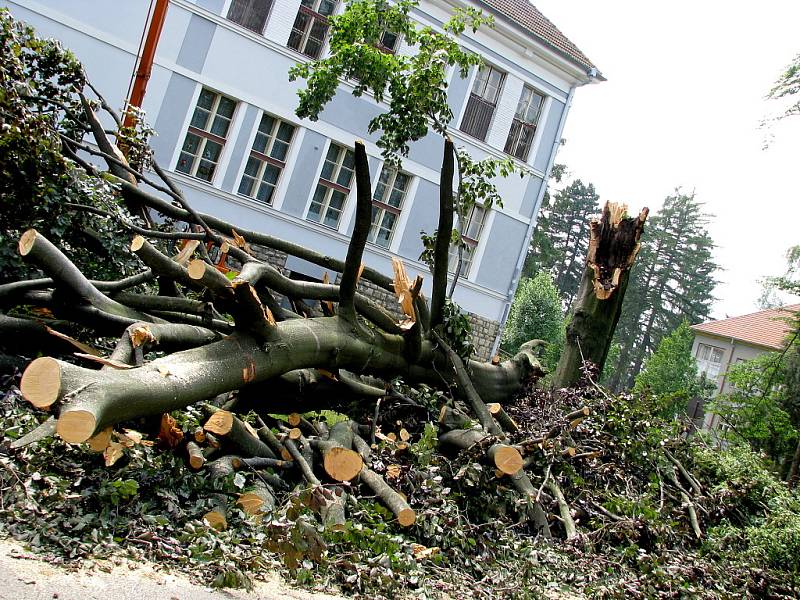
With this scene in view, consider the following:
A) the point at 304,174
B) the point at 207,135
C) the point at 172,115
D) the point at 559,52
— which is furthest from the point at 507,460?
the point at 559,52

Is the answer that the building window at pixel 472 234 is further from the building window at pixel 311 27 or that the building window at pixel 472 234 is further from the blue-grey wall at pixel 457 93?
the building window at pixel 311 27

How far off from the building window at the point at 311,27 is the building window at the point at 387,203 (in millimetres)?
3354

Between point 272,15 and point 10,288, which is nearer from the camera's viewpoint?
point 10,288

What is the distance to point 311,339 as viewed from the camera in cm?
482

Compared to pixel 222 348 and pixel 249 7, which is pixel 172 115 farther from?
pixel 222 348

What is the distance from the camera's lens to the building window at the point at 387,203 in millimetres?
19000

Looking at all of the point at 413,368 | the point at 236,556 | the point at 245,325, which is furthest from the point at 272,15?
the point at 236,556

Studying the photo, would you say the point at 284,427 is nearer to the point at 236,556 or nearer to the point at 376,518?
the point at 376,518

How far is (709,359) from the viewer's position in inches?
1767

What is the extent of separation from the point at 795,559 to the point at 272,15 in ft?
49.8

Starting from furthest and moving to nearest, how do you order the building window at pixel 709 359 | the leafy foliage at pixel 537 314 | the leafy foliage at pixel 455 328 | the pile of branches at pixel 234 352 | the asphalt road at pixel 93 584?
the building window at pixel 709 359
the leafy foliage at pixel 537 314
the leafy foliage at pixel 455 328
the pile of branches at pixel 234 352
the asphalt road at pixel 93 584

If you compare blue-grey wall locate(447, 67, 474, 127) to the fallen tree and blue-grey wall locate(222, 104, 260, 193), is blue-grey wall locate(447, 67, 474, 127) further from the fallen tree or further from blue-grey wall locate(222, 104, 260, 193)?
the fallen tree

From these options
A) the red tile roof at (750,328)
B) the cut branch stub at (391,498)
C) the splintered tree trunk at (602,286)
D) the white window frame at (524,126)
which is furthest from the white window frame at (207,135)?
the red tile roof at (750,328)

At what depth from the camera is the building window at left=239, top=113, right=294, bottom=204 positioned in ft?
56.4
